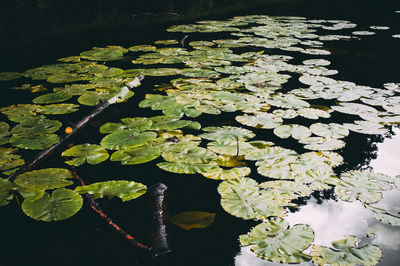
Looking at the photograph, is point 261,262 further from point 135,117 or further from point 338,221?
point 135,117

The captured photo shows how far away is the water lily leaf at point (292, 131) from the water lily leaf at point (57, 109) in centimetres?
121

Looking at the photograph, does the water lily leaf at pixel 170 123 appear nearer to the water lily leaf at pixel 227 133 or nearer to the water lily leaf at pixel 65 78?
the water lily leaf at pixel 227 133

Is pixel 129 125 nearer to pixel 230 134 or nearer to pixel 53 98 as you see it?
pixel 230 134

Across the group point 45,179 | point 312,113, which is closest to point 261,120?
point 312,113

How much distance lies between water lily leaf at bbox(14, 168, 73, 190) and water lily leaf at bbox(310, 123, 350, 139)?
121 cm

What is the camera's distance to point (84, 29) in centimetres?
395

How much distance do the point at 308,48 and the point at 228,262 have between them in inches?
114

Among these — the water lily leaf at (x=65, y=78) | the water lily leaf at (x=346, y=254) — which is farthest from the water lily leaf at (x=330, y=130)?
the water lily leaf at (x=65, y=78)

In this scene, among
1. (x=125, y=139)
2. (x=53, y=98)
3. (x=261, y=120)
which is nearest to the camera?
(x=125, y=139)

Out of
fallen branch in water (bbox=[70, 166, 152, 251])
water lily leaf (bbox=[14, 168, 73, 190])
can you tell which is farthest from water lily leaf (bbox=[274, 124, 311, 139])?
water lily leaf (bbox=[14, 168, 73, 190])

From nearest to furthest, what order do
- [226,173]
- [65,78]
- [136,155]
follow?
[226,173]
[136,155]
[65,78]

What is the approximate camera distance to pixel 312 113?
1.80 m

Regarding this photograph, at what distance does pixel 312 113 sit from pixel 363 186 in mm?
677

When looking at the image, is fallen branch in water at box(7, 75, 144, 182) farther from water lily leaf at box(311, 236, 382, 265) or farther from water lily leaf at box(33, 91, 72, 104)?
water lily leaf at box(311, 236, 382, 265)
